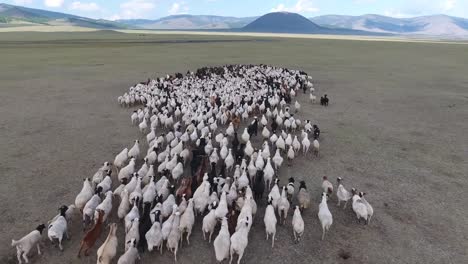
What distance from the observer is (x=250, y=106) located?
2323 cm

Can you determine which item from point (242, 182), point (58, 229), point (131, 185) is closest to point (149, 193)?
point (131, 185)

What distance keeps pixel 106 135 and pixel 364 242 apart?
13746 mm

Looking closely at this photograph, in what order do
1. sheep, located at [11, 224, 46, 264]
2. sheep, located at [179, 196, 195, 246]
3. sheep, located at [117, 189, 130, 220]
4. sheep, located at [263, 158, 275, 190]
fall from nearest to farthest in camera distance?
1. sheep, located at [11, 224, 46, 264]
2. sheep, located at [179, 196, 195, 246]
3. sheep, located at [117, 189, 130, 220]
4. sheep, located at [263, 158, 275, 190]

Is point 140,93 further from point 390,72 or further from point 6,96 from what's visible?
point 390,72

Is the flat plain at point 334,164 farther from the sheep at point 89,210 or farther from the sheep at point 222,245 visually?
the sheep at point 222,245

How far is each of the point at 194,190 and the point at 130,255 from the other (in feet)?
13.4

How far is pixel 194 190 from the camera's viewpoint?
13.1m

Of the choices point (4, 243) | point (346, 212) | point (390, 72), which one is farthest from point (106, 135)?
point (390, 72)

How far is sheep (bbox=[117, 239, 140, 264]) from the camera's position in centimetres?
924

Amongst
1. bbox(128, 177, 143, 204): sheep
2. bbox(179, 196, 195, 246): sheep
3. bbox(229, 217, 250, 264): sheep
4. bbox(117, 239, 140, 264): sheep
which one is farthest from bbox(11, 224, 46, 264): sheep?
bbox(229, 217, 250, 264): sheep

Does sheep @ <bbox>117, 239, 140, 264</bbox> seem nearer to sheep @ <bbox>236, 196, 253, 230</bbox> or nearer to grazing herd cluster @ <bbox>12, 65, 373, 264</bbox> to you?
grazing herd cluster @ <bbox>12, 65, 373, 264</bbox>

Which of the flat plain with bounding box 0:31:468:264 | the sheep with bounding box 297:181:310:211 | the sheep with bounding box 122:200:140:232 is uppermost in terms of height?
the sheep with bounding box 122:200:140:232

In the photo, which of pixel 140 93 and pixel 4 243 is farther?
pixel 140 93

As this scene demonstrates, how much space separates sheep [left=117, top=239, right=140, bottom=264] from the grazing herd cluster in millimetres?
23
